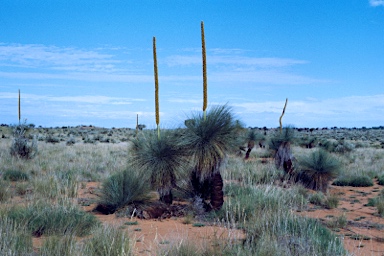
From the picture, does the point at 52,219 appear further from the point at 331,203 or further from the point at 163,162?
the point at 331,203

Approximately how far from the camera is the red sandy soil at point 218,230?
7195 mm

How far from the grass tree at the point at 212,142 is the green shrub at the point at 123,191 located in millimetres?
1505

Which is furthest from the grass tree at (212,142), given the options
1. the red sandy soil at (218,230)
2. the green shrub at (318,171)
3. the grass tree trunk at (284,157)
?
the grass tree trunk at (284,157)

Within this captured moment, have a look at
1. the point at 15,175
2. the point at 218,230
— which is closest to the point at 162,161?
the point at 218,230

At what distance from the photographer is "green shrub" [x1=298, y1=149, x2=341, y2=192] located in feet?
54.5

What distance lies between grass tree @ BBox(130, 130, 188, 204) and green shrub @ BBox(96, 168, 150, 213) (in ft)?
0.83

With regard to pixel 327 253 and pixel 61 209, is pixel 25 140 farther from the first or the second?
pixel 327 253

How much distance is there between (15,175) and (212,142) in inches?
358

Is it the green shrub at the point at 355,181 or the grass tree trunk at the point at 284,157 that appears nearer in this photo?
the grass tree trunk at the point at 284,157

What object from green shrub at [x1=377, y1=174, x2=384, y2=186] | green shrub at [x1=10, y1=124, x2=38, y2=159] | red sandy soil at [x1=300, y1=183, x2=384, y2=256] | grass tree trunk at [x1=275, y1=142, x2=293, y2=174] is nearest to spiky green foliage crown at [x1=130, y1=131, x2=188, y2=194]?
red sandy soil at [x1=300, y1=183, x2=384, y2=256]

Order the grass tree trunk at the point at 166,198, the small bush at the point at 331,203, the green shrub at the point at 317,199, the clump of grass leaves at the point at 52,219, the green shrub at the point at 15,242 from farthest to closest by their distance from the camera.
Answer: the green shrub at the point at 317,199 < the small bush at the point at 331,203 < the grass tree trunk at the point at 166,198 < the clump of grass leaves at the point at 52,219 < the green shrub at the point at 15,242

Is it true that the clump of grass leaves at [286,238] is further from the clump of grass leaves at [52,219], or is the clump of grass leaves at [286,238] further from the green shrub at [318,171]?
the green shrub at [318,171]

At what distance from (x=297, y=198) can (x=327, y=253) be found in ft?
22.6

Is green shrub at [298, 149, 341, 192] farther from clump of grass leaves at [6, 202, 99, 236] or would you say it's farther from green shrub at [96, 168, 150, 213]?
clump of grass leaves at [6, 202, 99, 236]
